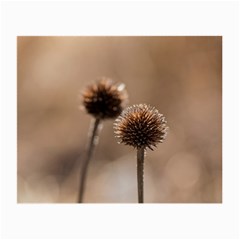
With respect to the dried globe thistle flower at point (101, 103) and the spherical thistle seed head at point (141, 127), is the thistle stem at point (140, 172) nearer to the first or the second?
the spherical thistle seed head at point (141, 127)

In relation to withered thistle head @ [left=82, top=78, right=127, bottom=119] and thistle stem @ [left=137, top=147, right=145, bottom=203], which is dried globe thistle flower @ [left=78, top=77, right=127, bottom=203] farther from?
thistle stem @ [left=137, top=147, right=145, bottom=203]

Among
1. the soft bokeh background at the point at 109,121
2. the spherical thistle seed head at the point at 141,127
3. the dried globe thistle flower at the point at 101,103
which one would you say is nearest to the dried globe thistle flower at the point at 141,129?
the spherical thistle seed head at the point at 141,127

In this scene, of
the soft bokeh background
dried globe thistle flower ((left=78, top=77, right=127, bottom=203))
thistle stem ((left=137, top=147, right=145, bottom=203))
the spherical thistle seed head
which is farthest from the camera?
the soft bokeh background

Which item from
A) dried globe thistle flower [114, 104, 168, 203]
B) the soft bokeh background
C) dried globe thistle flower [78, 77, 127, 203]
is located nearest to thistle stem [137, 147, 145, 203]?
dried globe thistle flower [114, 104, 168, 203]
